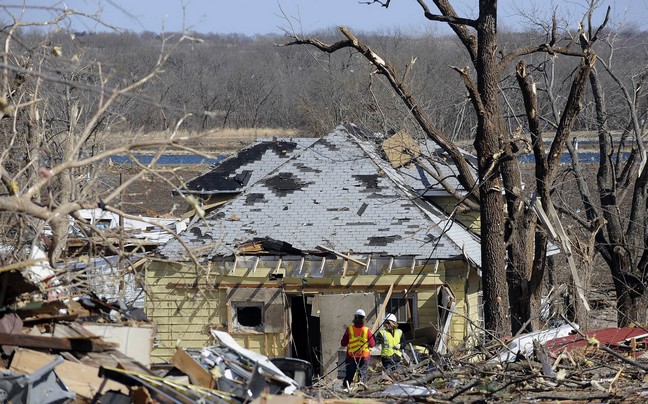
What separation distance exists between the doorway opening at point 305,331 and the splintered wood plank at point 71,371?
9930 millimetres

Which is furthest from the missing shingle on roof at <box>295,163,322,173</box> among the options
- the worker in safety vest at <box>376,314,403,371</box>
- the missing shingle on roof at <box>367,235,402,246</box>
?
the worker in safety vest at <box>376,314,403,371</box>

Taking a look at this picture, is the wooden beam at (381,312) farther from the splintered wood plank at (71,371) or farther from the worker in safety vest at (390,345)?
the splintered wood plank at (71,371)

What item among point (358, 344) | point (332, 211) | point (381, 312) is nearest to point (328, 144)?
point (332, 211)

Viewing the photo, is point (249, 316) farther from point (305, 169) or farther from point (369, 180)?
Result: point (369, 180)

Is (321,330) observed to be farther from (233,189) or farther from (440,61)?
(440,61)

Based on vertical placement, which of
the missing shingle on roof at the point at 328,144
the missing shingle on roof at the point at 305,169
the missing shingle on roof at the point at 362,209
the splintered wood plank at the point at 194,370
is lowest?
the splintered wood plank at the point at 194,370

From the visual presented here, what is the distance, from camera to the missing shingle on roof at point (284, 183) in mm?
18828

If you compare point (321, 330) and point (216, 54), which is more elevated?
point (216, 54)

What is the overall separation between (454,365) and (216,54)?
8061cm

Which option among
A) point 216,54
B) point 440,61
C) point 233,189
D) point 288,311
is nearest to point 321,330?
point 288,311

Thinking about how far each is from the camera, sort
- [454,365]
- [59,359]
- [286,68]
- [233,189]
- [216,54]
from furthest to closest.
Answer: [216,54] < [286,68] < [233,189] < [454,365] < [59,359]

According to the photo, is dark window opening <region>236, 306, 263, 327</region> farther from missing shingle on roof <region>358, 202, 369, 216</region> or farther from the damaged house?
missing shingle on roof <region>358, 202, 369, 216</region>

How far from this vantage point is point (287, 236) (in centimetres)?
1755

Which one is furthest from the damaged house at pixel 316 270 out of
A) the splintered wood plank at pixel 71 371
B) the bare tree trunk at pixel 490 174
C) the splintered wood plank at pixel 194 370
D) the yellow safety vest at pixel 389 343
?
the splintered wood plank at pixel 71 371
